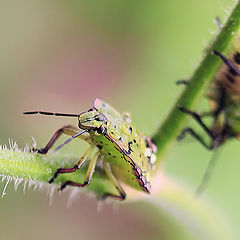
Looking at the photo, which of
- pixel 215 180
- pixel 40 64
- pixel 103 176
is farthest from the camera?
pixel 40 64

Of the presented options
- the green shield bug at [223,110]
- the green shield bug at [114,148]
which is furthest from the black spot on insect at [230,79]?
the green shield bug at [114,148]

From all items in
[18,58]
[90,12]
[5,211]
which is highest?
[90,12]

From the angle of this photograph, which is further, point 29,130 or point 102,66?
point 102,66

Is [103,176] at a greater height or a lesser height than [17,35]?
greater

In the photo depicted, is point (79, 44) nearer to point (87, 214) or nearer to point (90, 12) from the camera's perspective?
point (90, 12)

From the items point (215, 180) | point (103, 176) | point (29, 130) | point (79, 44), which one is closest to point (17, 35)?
point (79, 44)

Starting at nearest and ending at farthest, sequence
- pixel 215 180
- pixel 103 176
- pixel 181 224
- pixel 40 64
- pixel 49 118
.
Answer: pixel 103 176
pixel 181 224
pixel 215 180
pixel 49 118
pixel 40 64

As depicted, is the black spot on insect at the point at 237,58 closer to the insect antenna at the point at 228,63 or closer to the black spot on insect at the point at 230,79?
the insect antenna at the point at 228,63
